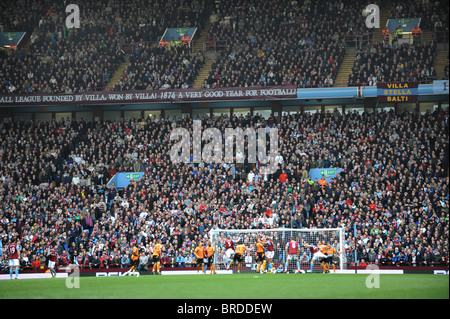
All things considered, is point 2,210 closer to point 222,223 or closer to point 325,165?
point 222,223

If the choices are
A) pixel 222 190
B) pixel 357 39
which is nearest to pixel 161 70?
pixel 222 190

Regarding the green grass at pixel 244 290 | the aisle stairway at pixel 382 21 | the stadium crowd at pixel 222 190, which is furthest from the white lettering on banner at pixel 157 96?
the green grass at pixel 244 290

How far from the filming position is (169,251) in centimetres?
3130

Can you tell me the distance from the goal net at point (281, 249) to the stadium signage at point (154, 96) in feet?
36.1

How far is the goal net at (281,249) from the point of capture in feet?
91.2

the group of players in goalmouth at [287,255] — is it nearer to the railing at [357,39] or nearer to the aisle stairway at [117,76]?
the railing at [357,39]

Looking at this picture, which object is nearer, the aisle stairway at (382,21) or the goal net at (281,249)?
the goal net at (281,249)

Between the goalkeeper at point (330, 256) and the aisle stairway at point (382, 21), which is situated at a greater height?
the aisle stairway at point (382, 21)

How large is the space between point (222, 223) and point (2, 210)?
448 inches

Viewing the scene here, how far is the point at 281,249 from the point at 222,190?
6134 millimetres

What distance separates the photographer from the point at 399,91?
3700 cm

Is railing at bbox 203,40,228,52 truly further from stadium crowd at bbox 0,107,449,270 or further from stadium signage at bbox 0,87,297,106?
stadium crowd at bbox 0,107,449,270

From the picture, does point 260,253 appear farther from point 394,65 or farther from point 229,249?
point 394,65

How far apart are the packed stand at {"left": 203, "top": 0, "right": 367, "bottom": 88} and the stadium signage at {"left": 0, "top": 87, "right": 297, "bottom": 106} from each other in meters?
0.68
